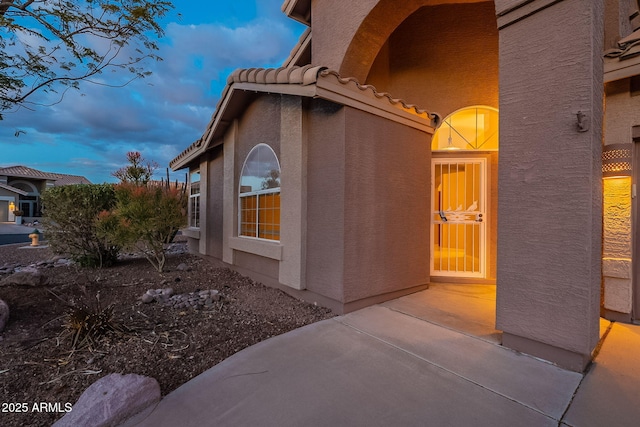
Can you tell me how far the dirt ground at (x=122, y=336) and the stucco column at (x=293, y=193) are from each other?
0.61 m

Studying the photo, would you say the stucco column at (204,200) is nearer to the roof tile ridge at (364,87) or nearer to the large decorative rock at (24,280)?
the large decorative rock at (24,280)

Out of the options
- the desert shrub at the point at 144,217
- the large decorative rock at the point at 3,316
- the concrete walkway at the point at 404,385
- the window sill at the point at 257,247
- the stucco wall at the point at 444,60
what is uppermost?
the stucco wall at the point at 444,60

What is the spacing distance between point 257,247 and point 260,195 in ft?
3.97

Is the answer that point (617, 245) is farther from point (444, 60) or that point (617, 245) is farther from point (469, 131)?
point (444, 60)

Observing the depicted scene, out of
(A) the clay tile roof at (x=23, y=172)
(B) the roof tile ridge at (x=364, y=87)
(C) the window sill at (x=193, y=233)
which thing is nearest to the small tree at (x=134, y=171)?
(C) the window sill at (x=193, y=233)

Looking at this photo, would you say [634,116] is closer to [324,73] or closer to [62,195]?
[324,73]

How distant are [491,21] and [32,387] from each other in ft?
30.8

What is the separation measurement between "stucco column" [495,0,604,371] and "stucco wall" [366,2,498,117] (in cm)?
326

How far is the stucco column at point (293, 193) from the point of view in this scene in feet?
17.5

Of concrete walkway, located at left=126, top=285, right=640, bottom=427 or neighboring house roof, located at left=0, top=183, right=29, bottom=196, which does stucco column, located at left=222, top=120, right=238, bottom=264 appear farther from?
neighboring house roof, located at left=0, top=183, right=29, bottom=196

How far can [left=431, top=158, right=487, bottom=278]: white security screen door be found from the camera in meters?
6.50

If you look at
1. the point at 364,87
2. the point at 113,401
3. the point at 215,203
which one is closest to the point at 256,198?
the point at 215,203

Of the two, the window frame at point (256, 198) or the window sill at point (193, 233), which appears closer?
the window frame at point (256, 198)

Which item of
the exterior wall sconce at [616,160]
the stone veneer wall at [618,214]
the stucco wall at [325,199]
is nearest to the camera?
the exterior wall sconce at [616,160]
